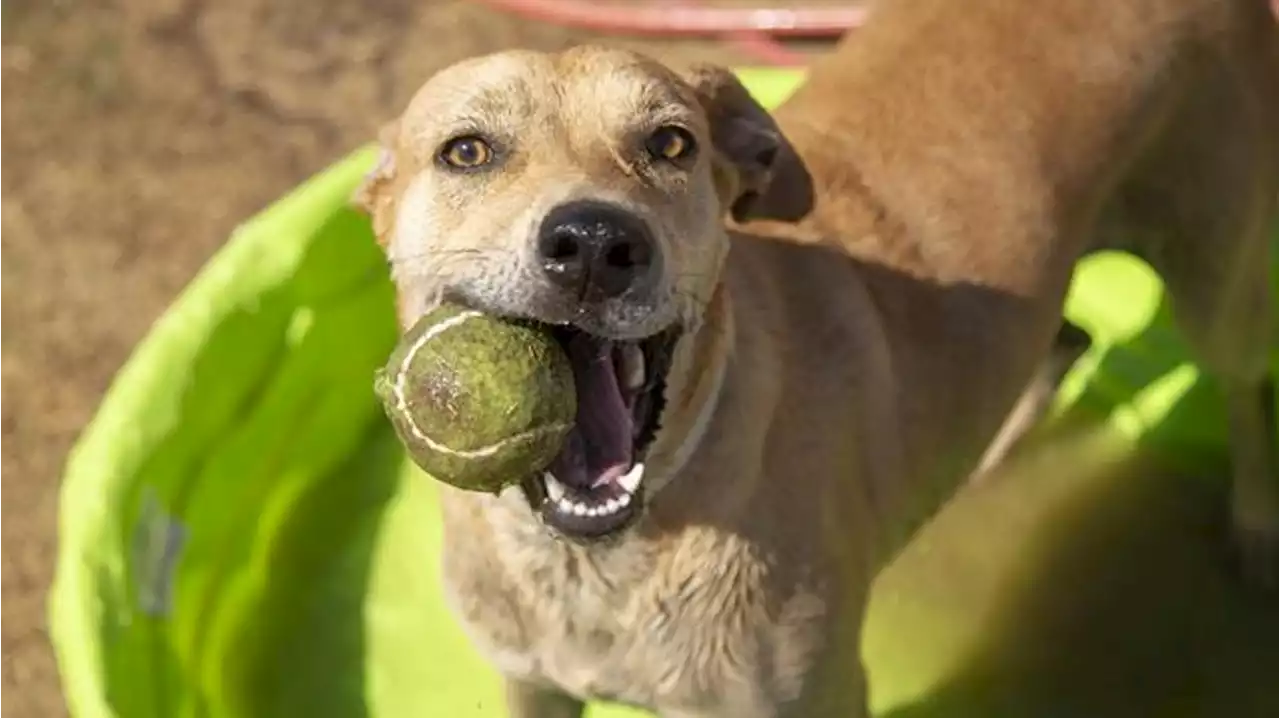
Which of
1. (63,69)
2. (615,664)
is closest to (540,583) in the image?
(615,664)

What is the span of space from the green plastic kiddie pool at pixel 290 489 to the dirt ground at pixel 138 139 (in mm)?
376

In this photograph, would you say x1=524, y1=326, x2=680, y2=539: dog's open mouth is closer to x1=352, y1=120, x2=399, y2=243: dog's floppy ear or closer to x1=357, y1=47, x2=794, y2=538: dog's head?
x1=357, y1=47, x2=794, y2=538: dog's head

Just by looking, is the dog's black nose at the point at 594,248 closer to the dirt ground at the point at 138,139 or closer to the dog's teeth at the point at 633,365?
the dog's teeth at the point at 633,365

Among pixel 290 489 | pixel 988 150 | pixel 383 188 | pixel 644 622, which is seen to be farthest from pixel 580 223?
pixel 290 489

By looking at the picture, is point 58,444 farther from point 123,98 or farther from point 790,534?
point 790,534

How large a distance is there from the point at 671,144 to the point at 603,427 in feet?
1.17

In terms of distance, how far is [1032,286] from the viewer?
253 centimetres

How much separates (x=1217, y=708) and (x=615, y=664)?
1.45 meters

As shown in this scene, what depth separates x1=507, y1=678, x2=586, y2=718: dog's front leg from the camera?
2469 millimetres

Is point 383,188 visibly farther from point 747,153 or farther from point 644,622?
point 644,622

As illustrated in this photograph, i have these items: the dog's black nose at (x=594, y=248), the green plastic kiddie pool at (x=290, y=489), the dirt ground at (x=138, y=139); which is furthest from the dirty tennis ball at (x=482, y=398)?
the dirt ground at (x=138, y=139)

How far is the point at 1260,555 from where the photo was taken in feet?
10.6

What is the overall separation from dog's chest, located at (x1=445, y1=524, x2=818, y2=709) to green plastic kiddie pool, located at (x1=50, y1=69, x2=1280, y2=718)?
31.6 inches

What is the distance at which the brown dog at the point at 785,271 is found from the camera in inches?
75.9
